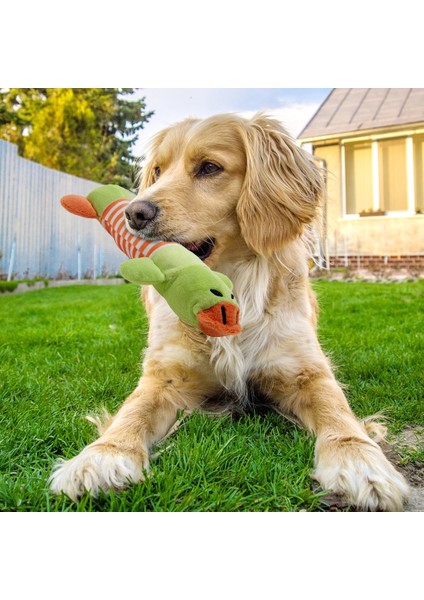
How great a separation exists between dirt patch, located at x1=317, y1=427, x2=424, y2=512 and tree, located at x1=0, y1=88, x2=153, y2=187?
1712 millimetres

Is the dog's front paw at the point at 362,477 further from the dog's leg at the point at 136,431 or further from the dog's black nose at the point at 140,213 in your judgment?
the dog's black nose at the point at 140,213

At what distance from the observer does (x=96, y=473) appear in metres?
1.23

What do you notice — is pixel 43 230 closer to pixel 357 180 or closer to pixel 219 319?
pixel 357 180

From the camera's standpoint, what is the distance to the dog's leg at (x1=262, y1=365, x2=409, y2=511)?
1.24m

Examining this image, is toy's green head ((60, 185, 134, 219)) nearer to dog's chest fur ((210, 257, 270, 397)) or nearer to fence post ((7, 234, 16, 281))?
dog's chest fur ((210, 257, 270, 397))

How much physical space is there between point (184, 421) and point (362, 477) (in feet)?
1.95

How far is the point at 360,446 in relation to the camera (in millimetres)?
1366

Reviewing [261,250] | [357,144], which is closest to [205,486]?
[261,250]

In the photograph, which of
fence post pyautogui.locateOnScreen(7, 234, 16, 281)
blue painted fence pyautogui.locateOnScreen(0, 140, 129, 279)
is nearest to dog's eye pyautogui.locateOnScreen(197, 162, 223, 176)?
blue painted fence pyautogui.locateOnScreen(0, 140, 129, 279)

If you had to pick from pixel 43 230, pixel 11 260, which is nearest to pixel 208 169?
pixel 11 260

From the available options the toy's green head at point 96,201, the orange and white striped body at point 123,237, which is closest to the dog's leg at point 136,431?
the orange and white striped body at point 123,237
